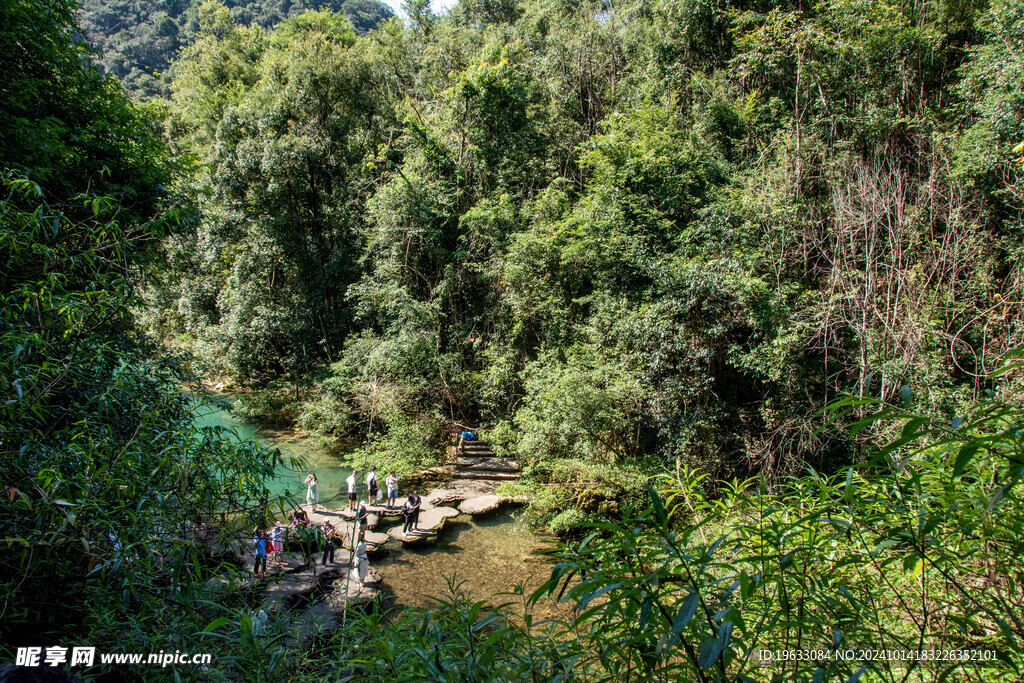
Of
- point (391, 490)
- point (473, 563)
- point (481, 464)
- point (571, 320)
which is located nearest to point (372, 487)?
point (391, 490)

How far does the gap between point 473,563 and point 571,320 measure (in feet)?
15.0

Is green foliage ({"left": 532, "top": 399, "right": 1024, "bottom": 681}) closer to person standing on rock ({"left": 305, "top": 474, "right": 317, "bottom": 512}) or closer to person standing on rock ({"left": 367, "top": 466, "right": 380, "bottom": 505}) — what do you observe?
person standing on rock ({"left": 305, "top": 474, "right": 317, "bottom": 512})

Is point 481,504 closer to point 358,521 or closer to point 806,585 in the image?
point 358,521

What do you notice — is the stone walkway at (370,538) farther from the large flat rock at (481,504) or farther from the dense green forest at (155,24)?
the dense green forest at (155,24)

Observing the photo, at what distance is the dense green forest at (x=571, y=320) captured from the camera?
60.0 inches

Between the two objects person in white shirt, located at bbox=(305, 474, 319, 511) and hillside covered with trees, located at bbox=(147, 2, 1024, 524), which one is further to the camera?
person in white shirt, located at bbox=(305, 474, 319, 511)

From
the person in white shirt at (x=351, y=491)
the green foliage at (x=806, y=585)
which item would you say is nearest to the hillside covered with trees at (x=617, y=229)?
the person in white shirt at (x=351, y=491)

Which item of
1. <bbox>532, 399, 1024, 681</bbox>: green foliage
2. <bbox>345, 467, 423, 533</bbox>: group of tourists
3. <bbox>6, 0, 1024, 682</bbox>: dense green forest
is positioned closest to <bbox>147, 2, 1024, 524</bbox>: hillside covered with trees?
<bbox>6, 0, 1024, 682</bbox>: dense green forest

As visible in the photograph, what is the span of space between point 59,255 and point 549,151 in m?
9.83

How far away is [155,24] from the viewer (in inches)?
1441

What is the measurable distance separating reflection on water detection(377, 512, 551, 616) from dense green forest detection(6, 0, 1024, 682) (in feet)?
2.35

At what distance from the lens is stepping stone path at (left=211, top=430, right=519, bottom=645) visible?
5102 mm

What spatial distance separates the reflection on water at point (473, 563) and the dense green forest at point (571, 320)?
716 mm

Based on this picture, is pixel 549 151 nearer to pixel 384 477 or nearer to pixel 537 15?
pixel 537 15
